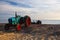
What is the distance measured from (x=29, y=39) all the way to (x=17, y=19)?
803 centimetres

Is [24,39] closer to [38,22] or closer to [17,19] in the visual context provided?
[17,19]

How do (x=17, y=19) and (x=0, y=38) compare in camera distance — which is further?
(x=17, y=19)

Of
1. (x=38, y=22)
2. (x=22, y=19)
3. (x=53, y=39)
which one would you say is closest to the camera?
(x=53, y=39)

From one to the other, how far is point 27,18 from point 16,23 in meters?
1.75

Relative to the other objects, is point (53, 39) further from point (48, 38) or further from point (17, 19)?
point (17, 19)

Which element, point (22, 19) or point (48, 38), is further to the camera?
point (22, 19)

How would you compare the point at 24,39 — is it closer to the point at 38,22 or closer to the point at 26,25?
the point at 26,25

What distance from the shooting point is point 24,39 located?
64.4 feet

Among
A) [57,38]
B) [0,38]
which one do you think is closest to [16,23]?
[0,38]

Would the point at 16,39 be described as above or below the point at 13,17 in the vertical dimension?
below

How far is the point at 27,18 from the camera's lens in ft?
89.9

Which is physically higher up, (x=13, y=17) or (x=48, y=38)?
(x=13, y=17)

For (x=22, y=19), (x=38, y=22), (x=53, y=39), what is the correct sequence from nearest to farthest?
1. (x=53, y=39)
2. (x=22, y=19)
3. (x=38, y=22)

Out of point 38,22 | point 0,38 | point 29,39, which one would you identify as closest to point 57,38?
point 29,39
